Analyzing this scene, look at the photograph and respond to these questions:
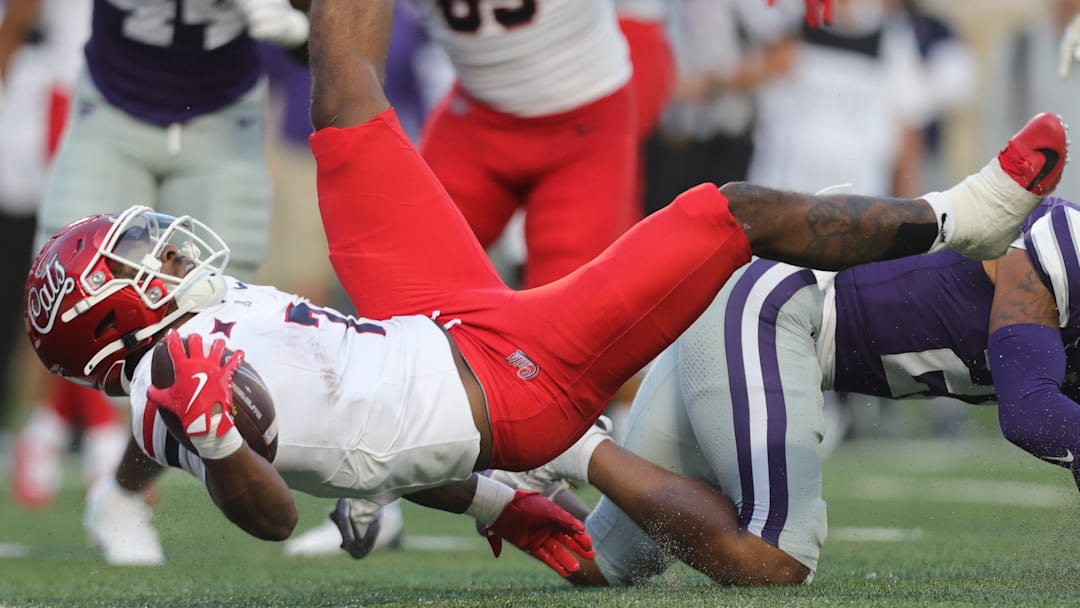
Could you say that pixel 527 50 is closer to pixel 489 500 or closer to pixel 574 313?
pixel 489 500

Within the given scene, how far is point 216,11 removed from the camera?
15.6ft

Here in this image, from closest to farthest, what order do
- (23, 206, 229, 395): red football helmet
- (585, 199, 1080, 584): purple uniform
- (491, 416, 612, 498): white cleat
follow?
(23, 206, 229, 395): red football helmet
(585, 199, 1080, 584): purple uniform
(491, 416, 612, 498): white cleat

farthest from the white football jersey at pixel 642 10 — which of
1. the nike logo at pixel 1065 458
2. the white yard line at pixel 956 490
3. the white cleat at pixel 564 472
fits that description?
the nike logo at pixel 1065 458

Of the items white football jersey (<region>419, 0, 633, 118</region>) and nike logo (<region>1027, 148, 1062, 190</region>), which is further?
white football jersey (<region>419, 0, 633, 118</region>)

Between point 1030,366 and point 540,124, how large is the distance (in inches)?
73.2

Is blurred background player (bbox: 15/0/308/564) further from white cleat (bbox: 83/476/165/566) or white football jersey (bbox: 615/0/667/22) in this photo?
white football jersey (bbox: 615/0/667/22)

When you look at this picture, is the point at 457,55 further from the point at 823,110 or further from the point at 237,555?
the point at 823,110

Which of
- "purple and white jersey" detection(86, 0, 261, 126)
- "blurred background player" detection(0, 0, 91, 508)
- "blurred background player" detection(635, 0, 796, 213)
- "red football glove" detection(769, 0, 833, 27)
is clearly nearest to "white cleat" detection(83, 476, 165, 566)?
"purple and white jersey" detection(86, 0, 261, 126)

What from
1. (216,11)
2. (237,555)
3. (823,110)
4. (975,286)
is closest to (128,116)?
(216,11)

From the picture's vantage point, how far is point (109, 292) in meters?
3.00

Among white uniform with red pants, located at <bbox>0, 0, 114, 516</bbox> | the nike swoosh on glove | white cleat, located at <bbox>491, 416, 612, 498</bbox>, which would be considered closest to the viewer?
white cleat, located at <bbox>491, 416, 612, 498</bbox>

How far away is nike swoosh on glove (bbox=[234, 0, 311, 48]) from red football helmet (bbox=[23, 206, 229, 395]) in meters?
1.38

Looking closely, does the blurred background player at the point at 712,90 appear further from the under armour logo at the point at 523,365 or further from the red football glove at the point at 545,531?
the under armour logo at the point at 523,365

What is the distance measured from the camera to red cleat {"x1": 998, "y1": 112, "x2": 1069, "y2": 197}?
3172 mm
